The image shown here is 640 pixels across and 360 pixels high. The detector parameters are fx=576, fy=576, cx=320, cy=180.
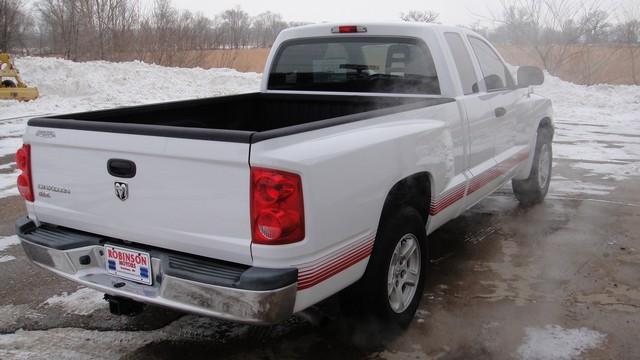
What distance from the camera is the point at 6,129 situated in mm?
11492

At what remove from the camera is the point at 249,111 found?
497 centimetres

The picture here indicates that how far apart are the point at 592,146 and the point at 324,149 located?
349 inches

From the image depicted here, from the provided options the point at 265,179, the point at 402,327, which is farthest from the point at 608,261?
the point at 265,179

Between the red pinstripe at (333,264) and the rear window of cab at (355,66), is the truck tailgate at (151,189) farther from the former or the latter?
the rear window of cab at (355,66)

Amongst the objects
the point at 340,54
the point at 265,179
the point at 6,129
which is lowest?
the point at 6,129

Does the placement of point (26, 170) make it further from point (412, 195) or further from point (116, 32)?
point (116, 32)

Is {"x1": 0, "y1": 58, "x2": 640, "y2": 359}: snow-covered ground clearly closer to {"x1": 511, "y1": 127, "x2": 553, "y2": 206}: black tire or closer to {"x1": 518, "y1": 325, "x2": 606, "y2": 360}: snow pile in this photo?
{"x1": 518, "y1": 325, "x2": 606, "y2": 360}: snow pile

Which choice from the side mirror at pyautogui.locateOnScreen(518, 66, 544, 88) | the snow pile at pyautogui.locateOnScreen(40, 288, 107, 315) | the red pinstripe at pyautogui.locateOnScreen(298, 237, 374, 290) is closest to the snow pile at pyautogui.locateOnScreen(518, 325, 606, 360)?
the red pinstripe at pyautogui.locateOnScreen(298, 237, 374, 290)

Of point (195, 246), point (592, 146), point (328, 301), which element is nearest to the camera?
point (195, 246)

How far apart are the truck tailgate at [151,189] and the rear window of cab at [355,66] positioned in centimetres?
230

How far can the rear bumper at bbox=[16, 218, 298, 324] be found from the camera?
2.44 metres

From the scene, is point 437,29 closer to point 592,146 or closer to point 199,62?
point 592,146

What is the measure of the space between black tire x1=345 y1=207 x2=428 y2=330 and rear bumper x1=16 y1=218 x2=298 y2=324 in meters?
0.68

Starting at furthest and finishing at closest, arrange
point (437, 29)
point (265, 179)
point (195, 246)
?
point (437, 29) < point (195, 246) < point (265, 179)
